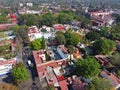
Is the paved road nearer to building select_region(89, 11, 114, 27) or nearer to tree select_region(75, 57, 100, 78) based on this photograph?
tree select_region(75, 57, 100, 78)

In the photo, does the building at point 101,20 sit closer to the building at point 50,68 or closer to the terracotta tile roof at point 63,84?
the building at point 50,68

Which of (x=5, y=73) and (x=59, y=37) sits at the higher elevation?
(x=59, y=37)

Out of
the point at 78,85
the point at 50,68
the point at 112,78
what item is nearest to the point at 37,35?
the point at 50,68

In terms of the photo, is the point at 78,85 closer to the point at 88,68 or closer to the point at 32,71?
the point at 88,68

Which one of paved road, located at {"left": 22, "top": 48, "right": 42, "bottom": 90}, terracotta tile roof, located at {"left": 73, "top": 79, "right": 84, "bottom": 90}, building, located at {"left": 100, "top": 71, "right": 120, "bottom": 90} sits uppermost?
building, located at {"left": 100, "top": 71, "right": 120, "bottom": 90}

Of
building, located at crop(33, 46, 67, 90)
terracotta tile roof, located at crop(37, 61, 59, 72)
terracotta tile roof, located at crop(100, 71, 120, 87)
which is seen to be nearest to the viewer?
terracotta tile roof, located at crop(100, 71, 120, 87)

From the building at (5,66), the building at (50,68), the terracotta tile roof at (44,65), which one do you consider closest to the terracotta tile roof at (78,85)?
the building at (50,68)

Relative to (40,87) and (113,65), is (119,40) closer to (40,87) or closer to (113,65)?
(113,65)

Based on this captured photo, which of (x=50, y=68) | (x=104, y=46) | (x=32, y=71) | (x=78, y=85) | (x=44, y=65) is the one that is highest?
(x=104, y=46)

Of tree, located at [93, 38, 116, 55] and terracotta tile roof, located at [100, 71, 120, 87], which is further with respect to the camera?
tree, located at [93, 38, 116, 55]

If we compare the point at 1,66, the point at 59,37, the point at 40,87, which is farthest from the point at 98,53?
Answer: the point at 1,66

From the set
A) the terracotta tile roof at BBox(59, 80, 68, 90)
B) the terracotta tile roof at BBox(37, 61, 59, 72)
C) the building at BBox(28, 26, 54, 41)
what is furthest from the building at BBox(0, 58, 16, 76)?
the building at BBox(28, 26, 54, 41)
